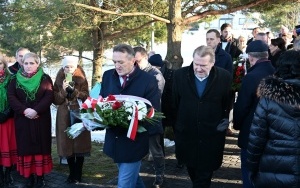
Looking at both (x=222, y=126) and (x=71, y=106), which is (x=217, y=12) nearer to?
(x=71, y=106)

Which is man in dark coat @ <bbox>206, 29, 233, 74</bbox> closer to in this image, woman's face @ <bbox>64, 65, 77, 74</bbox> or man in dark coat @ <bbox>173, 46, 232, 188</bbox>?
man in dark coat @ <bbox>173, 46, 232, 188</bbox>

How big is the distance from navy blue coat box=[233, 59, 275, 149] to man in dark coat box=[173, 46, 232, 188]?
0.19 m

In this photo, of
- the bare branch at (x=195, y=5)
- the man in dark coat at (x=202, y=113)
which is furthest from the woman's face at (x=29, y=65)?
the bare branch at (x=195, y=5)

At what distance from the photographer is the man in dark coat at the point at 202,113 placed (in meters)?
4.50

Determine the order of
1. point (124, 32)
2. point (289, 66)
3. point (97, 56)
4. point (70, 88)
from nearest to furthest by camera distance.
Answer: point (289, 66) → point (70, 88) → point (124, 32) → point (97, 56)

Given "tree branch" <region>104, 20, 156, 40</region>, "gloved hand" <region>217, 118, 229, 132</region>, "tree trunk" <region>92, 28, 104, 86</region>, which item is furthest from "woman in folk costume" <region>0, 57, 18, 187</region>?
"tree trunk" <region>92, 28, 104, 86</region>

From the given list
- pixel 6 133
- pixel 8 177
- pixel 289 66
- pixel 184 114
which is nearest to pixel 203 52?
pixel 184 114

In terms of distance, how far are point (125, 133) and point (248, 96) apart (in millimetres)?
1404

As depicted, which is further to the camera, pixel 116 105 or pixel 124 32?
pixel 124 32

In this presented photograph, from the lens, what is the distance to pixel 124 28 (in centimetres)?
1081

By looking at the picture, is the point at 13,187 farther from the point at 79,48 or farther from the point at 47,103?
the point at 79,48

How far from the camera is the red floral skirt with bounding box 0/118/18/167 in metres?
5.79

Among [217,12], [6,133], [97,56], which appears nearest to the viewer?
[6,133]

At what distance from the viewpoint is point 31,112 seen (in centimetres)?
542
